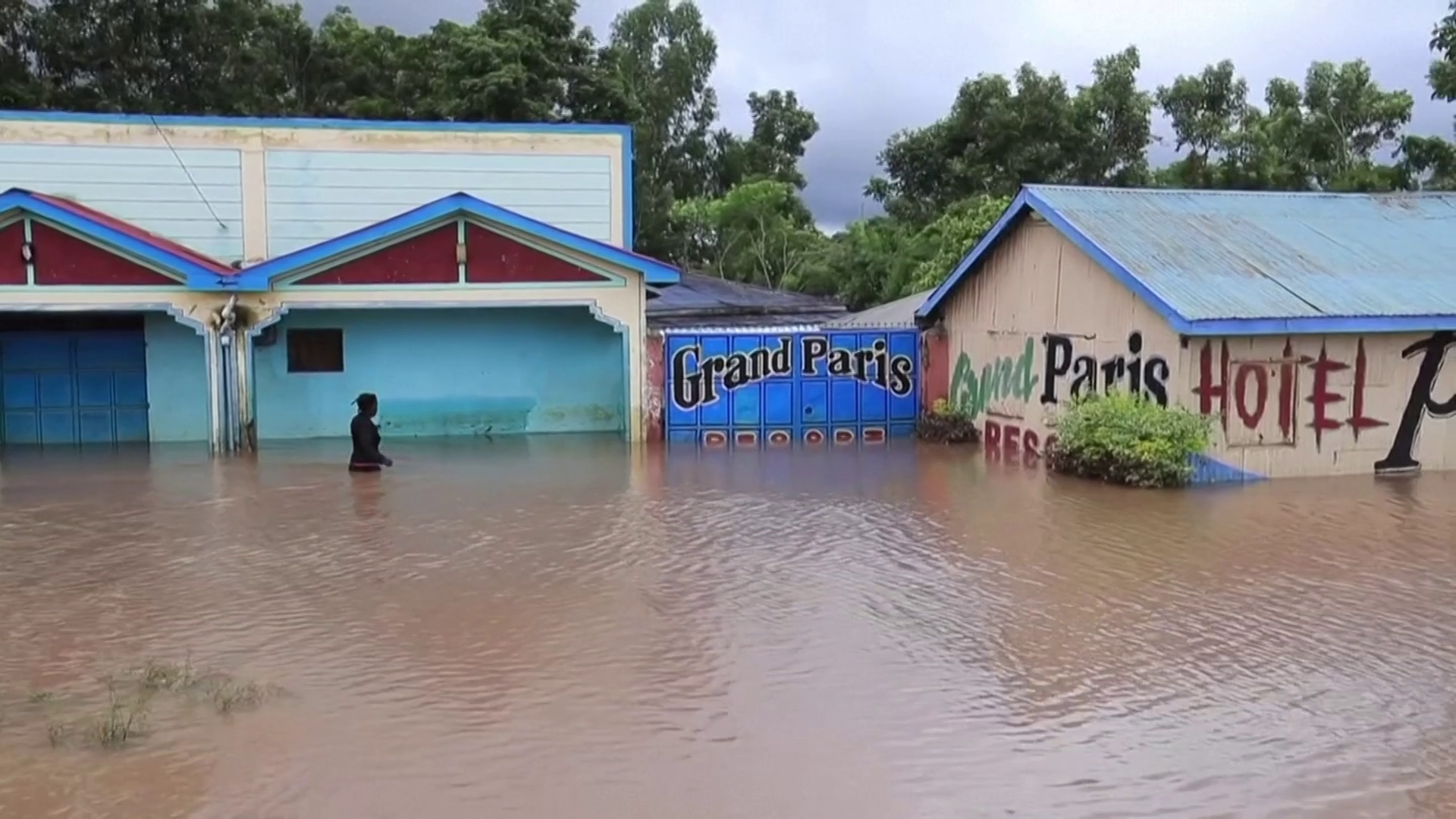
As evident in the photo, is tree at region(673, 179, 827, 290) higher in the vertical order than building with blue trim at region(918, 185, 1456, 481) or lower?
higher

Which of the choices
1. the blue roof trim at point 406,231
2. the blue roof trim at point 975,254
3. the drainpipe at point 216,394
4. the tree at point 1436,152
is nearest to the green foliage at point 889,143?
the tree at point 1436,152

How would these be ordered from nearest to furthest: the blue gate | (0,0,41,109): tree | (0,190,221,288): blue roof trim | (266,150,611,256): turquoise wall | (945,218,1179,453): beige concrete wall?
(945,218,1179,453): beige concrete wall, (0,190,221,288): blue roof trim, the blue gate, (266,150,611,256): turquoise wall, (0,0,41,109): tree

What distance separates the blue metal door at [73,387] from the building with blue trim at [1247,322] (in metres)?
→ 13.3

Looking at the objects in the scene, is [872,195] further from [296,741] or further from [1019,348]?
Answer: [296,741]

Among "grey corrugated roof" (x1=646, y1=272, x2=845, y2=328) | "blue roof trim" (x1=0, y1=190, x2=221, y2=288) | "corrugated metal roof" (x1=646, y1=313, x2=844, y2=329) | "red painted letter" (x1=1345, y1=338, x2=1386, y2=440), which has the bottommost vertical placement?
"red painted letter" (x1=1345, y1=338, x2=1386, y2=440)

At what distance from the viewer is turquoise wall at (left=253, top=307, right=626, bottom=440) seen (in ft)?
65.3

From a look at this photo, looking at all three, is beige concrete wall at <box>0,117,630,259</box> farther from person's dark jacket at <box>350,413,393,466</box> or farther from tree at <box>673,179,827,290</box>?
tree at <box>673,179,827,290</box>

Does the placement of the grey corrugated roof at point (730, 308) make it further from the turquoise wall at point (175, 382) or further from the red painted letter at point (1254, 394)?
the red painted letter at point (1254, 394)

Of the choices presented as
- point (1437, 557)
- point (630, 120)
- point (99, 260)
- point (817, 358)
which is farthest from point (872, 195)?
point (1437, 557)

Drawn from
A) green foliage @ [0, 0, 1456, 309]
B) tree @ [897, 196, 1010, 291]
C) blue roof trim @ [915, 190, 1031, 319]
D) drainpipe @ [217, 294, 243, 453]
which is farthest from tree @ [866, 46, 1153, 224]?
drainpipe @ [217, 294, 243, 453]

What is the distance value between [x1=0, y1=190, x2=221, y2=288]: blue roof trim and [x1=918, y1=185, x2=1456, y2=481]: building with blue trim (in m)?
10.8

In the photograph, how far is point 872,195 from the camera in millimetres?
34906

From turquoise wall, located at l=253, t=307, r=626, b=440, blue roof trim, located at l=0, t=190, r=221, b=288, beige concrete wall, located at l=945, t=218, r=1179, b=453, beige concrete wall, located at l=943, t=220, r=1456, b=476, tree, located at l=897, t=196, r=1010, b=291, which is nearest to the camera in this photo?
beige concrete wall, located at l=943, t=220, r=1456, b=476

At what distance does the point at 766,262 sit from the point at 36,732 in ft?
108
